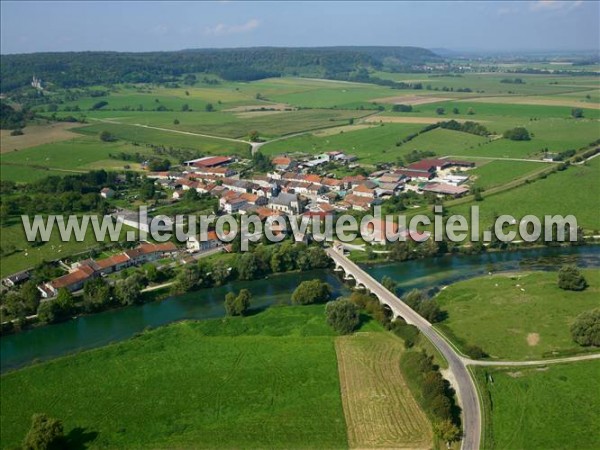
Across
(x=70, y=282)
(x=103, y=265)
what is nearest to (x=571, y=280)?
(x=103, y=265)

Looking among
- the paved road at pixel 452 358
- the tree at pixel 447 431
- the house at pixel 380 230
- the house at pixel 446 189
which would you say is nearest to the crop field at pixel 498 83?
the house at pixel 446 189

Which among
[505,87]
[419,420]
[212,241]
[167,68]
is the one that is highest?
[167,68]

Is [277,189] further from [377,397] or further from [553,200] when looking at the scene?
[377,397]

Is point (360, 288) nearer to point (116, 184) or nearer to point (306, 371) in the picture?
point (306, 371)

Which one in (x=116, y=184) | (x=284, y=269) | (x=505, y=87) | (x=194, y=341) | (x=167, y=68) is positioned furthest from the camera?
(x=167, y=68)

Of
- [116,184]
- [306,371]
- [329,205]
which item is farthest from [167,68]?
[306,371]

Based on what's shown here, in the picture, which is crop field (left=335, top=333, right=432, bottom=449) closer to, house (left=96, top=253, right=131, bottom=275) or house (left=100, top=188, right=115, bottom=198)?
house (left=96, top=253, right=131, bottom=275)
